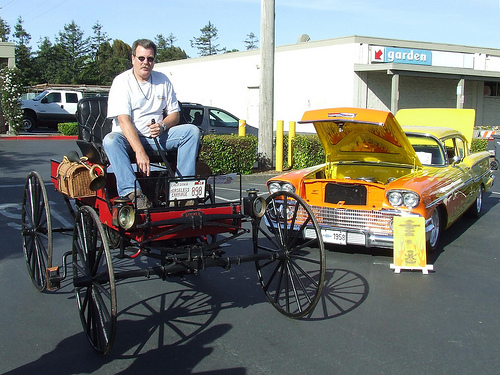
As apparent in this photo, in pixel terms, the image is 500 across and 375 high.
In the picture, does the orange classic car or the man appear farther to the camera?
the orange classic car

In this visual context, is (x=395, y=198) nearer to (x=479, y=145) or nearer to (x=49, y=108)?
(x=479, y=145)

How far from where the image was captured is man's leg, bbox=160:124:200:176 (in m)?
4.80

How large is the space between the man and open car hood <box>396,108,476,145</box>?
6241mm

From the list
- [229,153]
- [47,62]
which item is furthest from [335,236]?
[47,62]

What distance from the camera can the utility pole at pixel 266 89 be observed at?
1403 centimetres

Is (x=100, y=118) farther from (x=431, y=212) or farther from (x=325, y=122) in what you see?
(x=431, y=212)

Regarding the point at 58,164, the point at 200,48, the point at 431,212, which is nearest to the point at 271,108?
the point at 431,212

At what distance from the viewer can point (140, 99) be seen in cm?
488

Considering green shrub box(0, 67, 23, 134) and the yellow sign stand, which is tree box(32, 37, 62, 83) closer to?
green shrub box(0, 67, 23, 134)

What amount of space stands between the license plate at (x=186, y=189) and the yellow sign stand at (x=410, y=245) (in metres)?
2.70

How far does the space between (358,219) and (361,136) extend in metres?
1.42

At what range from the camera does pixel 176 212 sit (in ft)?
13.7

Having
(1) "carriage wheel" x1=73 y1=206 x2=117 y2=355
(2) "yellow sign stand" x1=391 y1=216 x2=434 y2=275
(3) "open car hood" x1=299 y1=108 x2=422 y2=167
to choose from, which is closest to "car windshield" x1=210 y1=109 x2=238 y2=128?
(3) "open car hood" x1=299 y1=108 x2=422 y2=167

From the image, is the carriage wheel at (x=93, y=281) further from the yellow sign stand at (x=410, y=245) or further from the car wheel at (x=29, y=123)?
the car wheel at (x=29, y=123)
